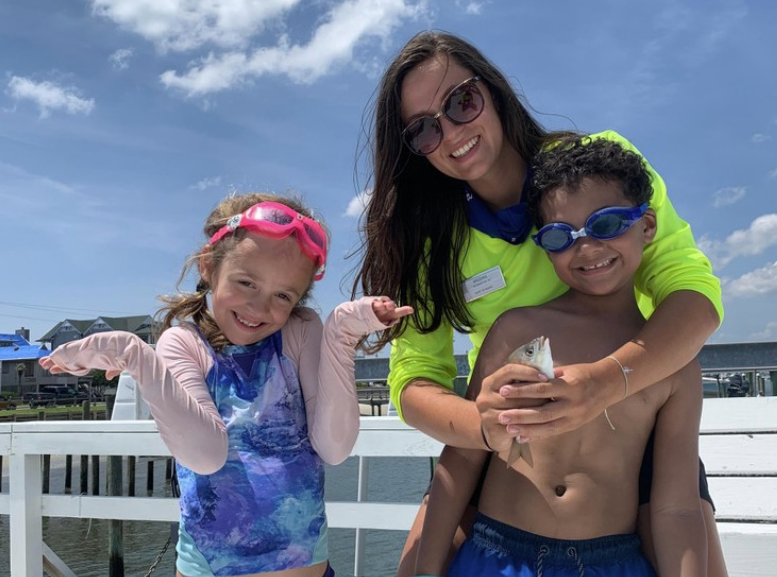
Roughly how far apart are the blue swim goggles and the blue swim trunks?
0.83 m

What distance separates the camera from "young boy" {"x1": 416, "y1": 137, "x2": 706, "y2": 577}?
1.78 meters

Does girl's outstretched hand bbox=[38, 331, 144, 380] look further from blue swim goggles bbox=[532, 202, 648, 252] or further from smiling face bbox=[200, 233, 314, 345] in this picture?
blue swim goggles bbox=[532, 202, 648, 252]

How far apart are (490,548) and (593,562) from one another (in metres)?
0.27

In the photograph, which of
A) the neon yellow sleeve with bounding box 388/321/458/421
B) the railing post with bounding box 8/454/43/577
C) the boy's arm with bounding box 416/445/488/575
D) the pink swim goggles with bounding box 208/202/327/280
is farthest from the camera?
the railing post with bounding box 8/454/43/577

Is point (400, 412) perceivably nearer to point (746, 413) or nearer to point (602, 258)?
point (602, 258)

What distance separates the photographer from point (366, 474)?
5.05 m

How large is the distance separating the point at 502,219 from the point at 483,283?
237mm

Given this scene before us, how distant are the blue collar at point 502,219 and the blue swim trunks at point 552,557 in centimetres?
95

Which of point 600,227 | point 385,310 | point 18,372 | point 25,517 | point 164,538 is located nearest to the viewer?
point 600,227

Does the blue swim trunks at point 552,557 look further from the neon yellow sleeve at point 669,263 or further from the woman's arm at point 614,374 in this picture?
the neon yellow sleeve at point 669,263

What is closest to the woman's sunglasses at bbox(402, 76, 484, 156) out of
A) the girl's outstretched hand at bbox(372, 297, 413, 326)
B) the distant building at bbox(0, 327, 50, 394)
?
the girl's outstretched hand at bbox(372, 297, 413, 326)

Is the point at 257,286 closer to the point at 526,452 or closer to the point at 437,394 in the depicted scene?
the point at 437,394

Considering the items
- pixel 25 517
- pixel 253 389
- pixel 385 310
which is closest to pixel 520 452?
pixel 385 310

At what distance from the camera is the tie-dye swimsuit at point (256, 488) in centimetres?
217
